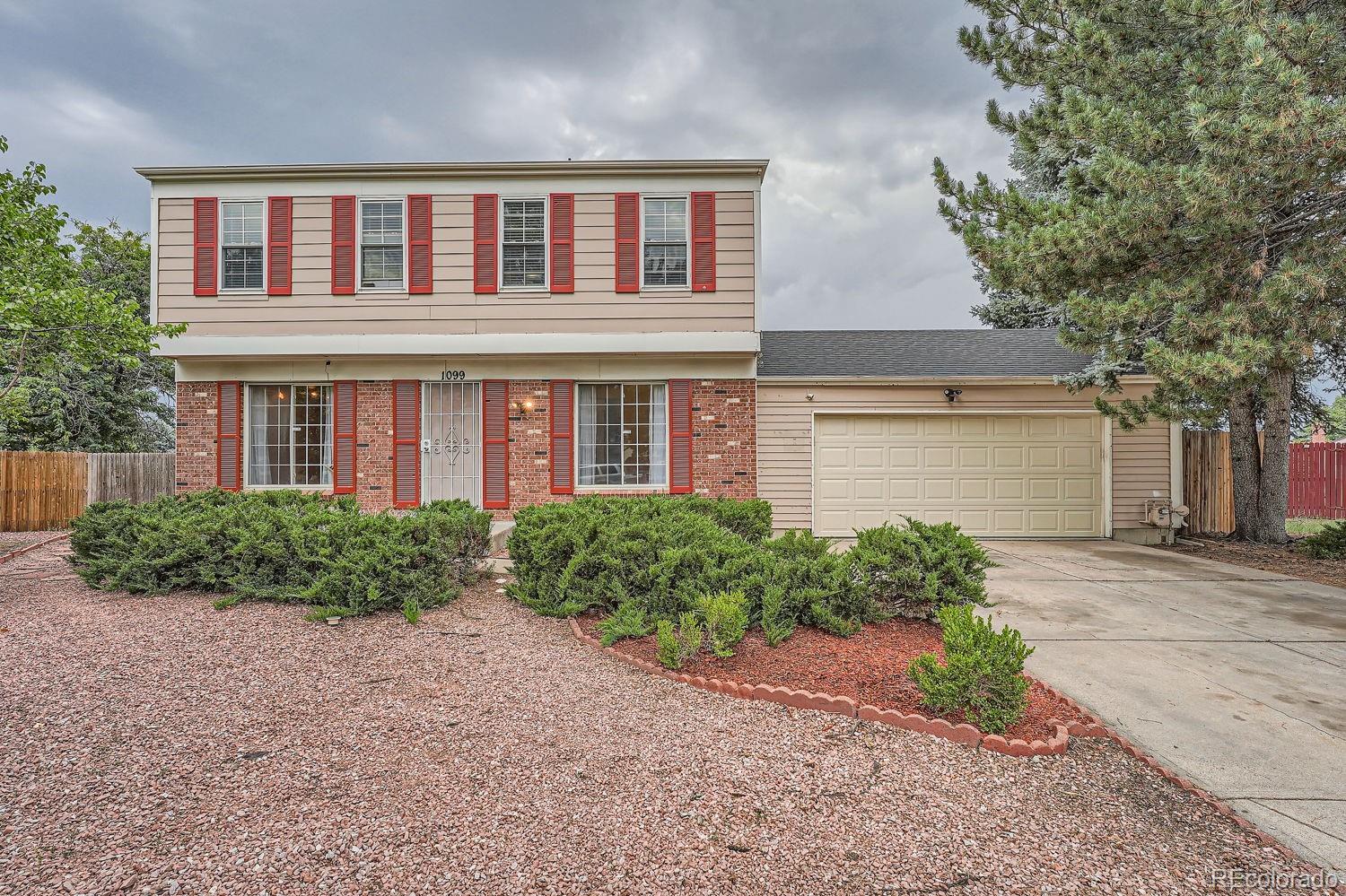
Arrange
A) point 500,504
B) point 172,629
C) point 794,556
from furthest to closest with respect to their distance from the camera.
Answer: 1. point 500,504
2. point 794,556
3. point 172,629

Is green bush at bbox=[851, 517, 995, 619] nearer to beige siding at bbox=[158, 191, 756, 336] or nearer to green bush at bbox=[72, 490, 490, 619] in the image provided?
green bush at bbox=[72, 490, 490, 619]

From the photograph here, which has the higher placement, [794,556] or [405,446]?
[405,446]

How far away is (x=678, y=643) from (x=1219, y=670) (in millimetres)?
3552

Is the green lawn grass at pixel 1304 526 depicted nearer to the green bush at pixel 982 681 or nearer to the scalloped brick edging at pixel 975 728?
the scalloped brick edging at pixel 975 728

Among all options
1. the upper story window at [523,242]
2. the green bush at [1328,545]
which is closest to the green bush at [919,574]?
the upper story window at [523,242]

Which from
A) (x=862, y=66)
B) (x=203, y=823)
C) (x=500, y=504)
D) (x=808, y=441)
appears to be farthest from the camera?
(x=862, y=66)

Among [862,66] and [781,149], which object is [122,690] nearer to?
[862,66]

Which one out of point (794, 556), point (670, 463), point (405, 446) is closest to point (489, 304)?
point (405, 446)

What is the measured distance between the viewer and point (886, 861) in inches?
76.0

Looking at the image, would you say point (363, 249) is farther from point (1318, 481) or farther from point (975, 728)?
point (1318, 481)

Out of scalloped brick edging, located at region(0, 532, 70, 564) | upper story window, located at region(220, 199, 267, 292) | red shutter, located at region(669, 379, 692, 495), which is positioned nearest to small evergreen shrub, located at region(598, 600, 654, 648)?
red shutter, located at region(669, 379, 692, 495)

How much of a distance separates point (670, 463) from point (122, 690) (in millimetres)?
6579

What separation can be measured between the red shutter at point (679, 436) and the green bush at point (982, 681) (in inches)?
242

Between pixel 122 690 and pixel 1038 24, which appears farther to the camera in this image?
pixel 1038 24
